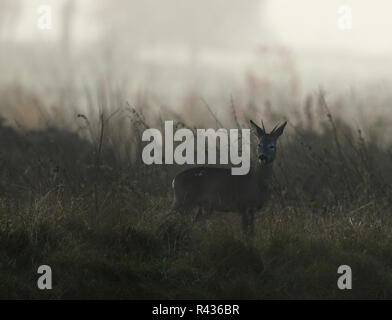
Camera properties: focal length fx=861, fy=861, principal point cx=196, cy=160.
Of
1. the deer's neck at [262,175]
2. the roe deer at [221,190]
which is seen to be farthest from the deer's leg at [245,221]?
the deer's neck at [262,175]

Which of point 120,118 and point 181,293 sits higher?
→ point 120,118

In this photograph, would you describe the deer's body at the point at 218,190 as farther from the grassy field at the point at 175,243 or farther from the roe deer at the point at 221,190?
the grassy field at the point at 175,243

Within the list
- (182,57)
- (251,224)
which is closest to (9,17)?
(182,57)

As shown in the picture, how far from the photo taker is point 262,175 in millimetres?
9891

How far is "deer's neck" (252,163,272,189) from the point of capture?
983 centimetres

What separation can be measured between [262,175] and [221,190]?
0.54 meters

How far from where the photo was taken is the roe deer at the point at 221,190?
31.7ft

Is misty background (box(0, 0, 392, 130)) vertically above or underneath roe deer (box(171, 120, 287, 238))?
above

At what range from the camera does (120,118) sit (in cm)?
1364

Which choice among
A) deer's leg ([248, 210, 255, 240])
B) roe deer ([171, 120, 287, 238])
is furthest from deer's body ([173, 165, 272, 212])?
deer's leg ([248, 210, 255, 240])

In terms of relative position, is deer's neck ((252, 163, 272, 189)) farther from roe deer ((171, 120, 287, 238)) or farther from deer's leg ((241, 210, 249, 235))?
deer's leg ((241, 210, 249, 235))

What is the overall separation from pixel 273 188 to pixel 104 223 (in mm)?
2604

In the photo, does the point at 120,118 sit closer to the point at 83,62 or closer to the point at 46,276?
the point at 46,276
